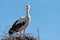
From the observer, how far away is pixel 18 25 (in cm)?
1458

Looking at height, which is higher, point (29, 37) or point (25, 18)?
point (25, 18)

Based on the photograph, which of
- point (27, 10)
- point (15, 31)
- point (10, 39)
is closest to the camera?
point (10, 39)

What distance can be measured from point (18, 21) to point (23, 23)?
9.3 inches

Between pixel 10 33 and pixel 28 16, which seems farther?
pixel 28 16

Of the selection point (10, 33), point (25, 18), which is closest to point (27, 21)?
point (25, 18)

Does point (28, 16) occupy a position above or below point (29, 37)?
above

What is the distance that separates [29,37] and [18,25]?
1.49 metres

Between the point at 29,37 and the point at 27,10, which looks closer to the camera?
the point at 29,37

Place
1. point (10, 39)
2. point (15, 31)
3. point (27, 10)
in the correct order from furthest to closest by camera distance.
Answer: point (27, 10), point (15, 31), point (10, 39)

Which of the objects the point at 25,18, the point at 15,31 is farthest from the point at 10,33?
the point at 25,18

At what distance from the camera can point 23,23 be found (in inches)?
577

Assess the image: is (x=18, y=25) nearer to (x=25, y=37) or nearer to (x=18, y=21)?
(x=18, y=21)

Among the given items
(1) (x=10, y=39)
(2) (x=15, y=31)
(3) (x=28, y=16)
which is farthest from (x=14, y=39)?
(3) (x=28, y=16)

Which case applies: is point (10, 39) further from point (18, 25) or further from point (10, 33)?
point (18, 25)
